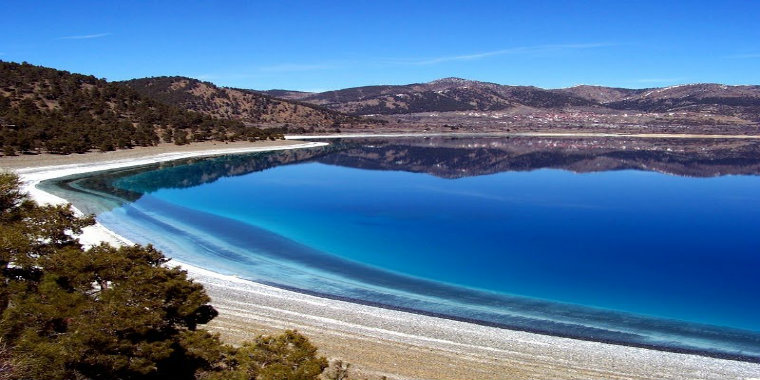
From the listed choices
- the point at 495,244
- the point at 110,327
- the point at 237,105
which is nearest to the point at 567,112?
the point at 237,105

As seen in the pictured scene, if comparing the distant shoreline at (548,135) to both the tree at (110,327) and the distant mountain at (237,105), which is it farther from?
the tree at (110,327)

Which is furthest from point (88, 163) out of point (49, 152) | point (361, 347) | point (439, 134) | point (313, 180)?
point (439, 134)

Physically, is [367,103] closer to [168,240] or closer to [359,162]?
[359,162]

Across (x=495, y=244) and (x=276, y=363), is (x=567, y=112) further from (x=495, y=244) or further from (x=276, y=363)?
(x=276, y=363)

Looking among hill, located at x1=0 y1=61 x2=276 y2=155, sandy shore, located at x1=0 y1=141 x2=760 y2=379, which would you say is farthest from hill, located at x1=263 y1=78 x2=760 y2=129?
sandy shore, located at x1=0 y1=141 x2=760 y2=379

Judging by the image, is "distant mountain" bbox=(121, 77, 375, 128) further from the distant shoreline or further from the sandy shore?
the sandy shore

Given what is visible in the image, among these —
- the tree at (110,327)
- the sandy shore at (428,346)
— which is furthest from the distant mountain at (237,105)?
the tree at (110,327)
